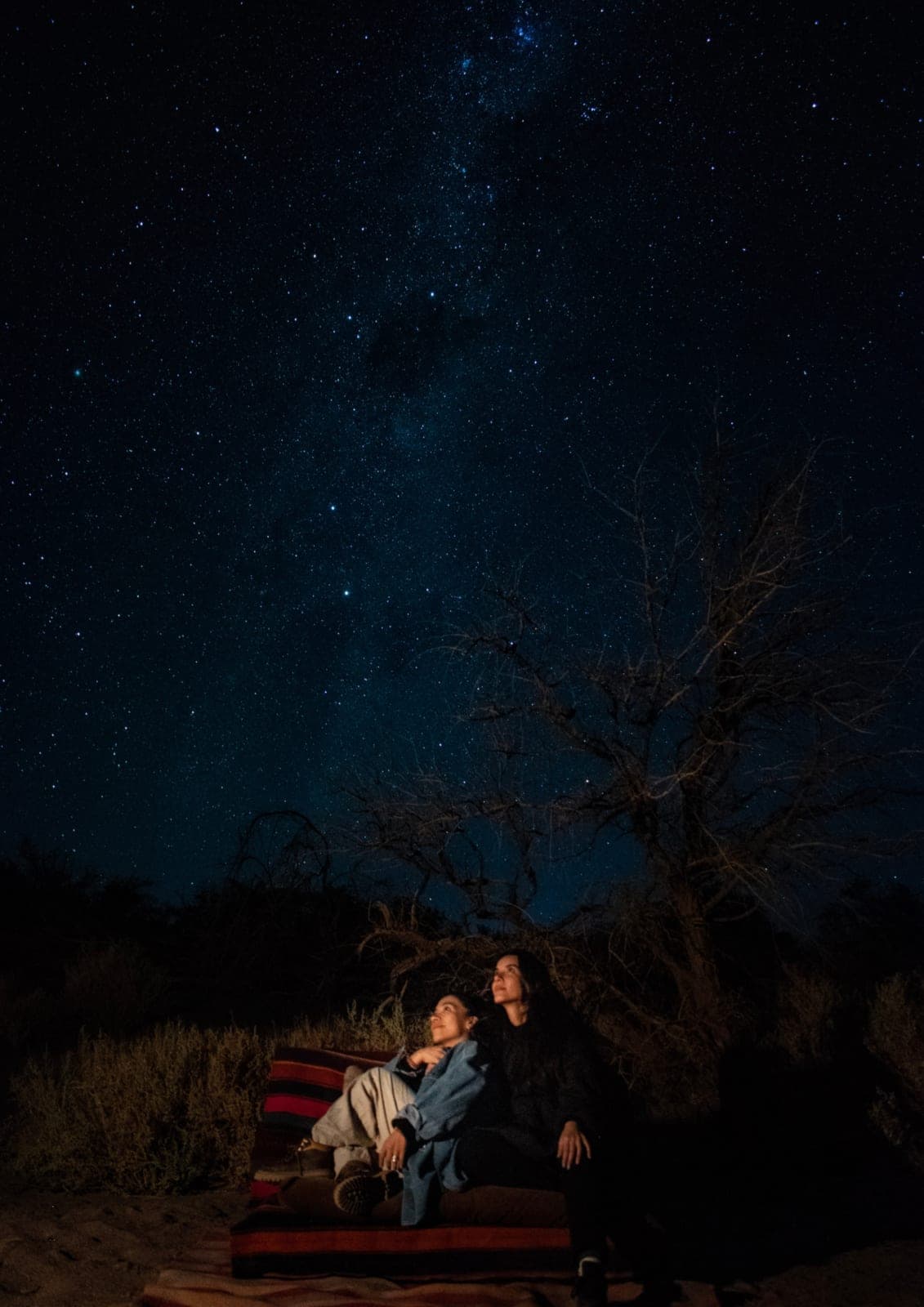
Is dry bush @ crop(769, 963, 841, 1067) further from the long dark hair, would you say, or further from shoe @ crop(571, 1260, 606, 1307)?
shoe @ crop(571, 1260, 606, 1307)

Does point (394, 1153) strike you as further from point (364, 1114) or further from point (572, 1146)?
point (572, 1146)

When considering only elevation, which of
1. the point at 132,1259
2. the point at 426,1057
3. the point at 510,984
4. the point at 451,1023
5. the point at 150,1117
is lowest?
the point at 132,1259

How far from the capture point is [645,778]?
887cm

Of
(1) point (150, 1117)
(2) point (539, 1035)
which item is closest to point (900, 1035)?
(2) point (539, 1035)

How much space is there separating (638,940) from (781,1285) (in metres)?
4.37

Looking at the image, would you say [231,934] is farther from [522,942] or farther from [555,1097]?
[555,1097]

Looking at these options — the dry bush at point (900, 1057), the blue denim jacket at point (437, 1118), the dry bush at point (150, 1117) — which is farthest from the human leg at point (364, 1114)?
the dry bush at point (900, 1057)

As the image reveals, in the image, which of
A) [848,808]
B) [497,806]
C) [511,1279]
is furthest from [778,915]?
[511,1279]

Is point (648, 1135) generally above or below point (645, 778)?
below

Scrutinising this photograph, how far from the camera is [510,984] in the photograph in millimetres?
5188

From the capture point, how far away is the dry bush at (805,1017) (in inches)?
362

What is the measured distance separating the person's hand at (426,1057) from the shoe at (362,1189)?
0.63 m

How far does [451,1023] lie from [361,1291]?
1390 mm

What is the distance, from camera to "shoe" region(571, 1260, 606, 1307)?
398cm
